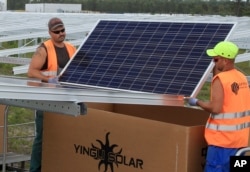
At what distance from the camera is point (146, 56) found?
19.2ft

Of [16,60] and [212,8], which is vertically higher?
[212,8]

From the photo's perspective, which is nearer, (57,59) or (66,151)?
(66,151)

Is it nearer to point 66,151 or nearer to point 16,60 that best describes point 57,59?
point 66,151

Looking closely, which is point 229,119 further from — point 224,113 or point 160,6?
point 160,6

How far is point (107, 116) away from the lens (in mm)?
5070

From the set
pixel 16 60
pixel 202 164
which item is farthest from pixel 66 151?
pixel 16 60

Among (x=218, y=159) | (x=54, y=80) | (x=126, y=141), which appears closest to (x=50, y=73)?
(x=54, y=80)

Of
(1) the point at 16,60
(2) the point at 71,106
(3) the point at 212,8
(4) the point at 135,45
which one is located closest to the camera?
(2) the point at 71,106

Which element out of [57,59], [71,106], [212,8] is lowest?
[71,106]

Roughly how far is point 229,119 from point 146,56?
1553 millimetres

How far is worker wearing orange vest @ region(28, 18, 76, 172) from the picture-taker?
6059mm

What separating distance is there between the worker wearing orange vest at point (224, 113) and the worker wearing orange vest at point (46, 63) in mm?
2074

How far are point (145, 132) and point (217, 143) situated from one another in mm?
642

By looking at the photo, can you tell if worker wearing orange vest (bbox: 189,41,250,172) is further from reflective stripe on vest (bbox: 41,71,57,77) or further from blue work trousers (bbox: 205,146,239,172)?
reflective stripe on vest (bbox: 41,71,57,77)
